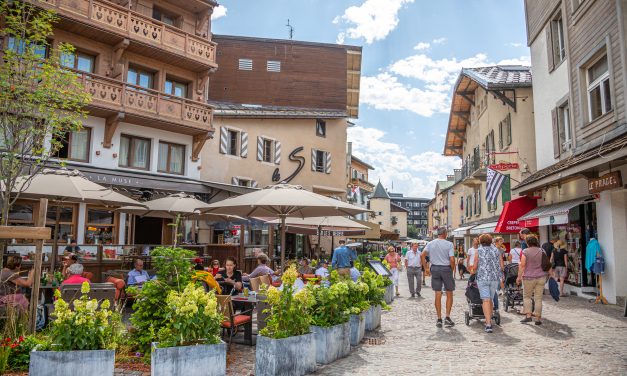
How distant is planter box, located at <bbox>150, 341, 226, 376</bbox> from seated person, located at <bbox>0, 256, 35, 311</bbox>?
2.79 m

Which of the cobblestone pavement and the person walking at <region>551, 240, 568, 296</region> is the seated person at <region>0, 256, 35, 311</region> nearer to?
the cobblestone pavement

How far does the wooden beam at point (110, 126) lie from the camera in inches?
706

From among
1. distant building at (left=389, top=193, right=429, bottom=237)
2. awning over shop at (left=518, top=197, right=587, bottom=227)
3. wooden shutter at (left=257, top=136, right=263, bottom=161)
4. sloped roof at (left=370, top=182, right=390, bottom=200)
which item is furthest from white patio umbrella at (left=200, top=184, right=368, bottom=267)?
distant building at (left=389, top=193, right=429, bottom=237)

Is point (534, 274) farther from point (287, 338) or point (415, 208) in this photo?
point (415, 208)

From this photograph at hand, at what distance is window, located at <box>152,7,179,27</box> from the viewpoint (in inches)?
827

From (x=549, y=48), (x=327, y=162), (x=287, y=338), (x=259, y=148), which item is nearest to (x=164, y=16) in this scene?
(x=259, y=148)

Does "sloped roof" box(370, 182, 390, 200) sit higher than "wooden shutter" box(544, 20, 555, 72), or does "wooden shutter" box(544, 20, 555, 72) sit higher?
"sloped roof" box(370, 182, 390, 200)

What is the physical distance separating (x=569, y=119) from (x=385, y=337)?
11077mm

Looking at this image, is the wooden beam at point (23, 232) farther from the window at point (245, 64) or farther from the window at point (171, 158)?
the window at point (245, 64)

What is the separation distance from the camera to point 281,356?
18.0ft

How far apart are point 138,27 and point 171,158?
5.45m

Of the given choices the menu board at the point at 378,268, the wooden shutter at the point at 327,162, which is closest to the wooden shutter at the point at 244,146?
the wooden shutter at the point at 327,162

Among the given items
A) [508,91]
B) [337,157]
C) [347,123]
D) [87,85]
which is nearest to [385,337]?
[87,85]

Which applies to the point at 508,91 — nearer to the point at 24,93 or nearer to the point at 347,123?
the point at 347,123
